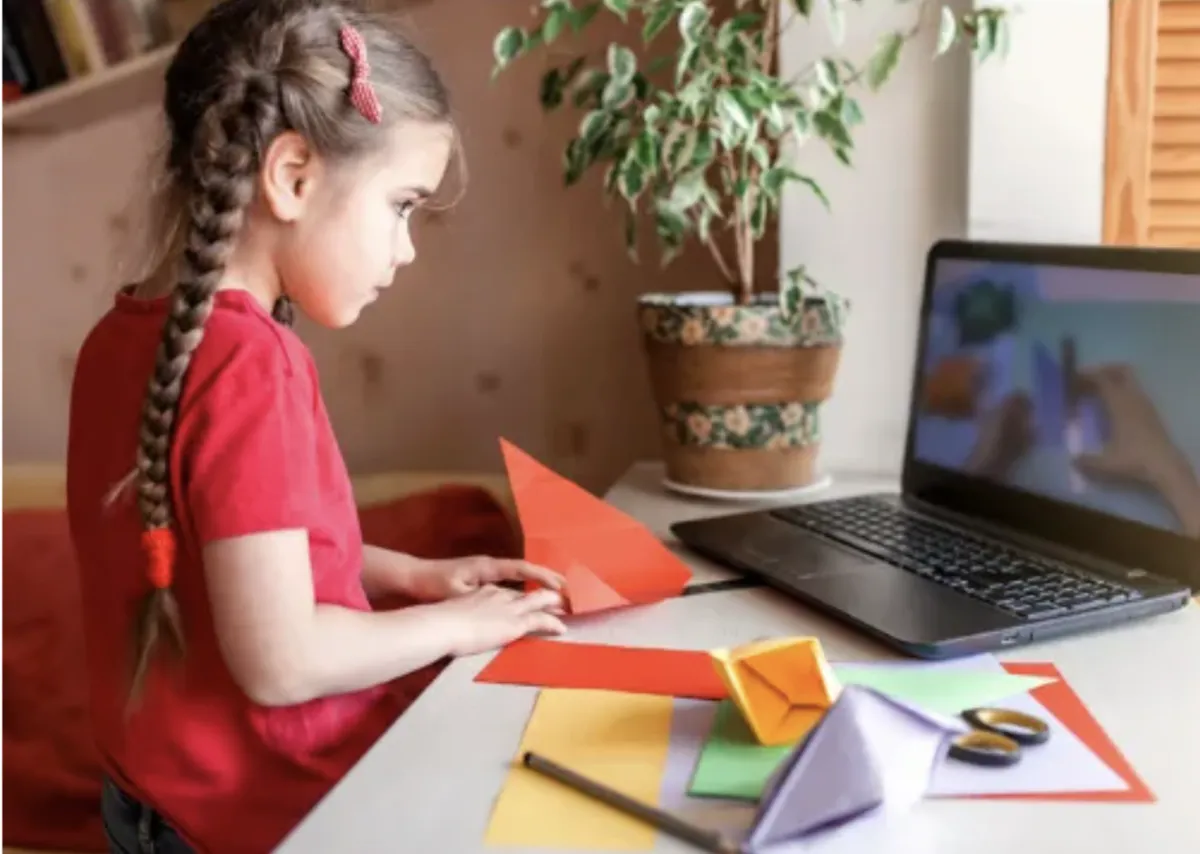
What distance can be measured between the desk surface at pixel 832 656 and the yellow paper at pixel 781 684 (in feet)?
0.34

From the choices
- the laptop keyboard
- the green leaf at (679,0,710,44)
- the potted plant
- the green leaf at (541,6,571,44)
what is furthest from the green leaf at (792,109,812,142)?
the laptop keyboard

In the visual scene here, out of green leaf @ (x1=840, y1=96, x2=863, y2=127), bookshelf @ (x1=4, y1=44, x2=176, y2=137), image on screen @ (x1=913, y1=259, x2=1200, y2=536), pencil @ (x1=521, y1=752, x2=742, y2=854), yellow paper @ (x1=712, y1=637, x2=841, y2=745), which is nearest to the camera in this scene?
pencil @ (x1=521, y1=752, x2=742, y2=854)

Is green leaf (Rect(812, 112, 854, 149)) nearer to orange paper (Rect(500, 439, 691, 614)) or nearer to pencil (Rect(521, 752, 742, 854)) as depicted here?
orange paper (Rect(500, 439, 691, 614))

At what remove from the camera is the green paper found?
677 mm

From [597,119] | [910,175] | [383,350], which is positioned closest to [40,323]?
[383,350]

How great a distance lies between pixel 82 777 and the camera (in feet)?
4.44

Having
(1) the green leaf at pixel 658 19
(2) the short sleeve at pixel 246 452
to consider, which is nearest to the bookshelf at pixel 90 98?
(1) the green leaf at pixel 658 19

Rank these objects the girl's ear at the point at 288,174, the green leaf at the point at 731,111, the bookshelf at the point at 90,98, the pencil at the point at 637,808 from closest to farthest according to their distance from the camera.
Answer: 1. the pencil at the point at 637,808
2. the girl's ear at the point at 288,174
3. the green leaf at the point at 731,111
4. the bookshelf at the point at 90,98

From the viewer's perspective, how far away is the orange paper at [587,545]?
98 cm

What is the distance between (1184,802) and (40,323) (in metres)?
1.59

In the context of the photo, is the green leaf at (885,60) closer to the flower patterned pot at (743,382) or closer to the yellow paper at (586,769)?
the flower patterned pot at (743,382)

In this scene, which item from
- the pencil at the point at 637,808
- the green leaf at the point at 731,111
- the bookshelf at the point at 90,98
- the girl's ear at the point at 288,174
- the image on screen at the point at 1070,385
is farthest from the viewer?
the bookshelf at the point at 90,98

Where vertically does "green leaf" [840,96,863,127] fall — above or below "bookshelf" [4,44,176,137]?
below

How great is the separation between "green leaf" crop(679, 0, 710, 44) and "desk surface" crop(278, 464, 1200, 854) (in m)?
0.52
